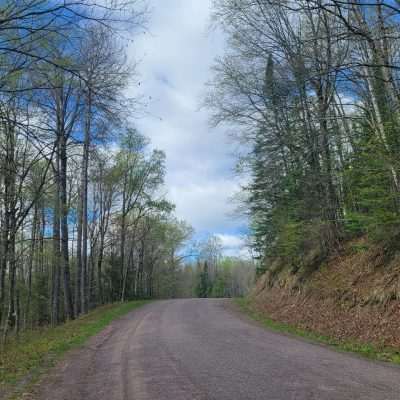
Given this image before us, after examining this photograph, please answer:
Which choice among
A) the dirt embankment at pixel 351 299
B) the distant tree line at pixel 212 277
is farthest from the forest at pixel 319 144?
the distant tree line at pixel 212 277

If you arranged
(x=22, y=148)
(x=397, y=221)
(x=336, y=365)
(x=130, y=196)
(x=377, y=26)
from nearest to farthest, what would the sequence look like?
1. (x=336, y=365)
2. (x=377, y=26)
3. (x=397, y=221)
4. (x=22, y=148)
5. (x=130, y=196)

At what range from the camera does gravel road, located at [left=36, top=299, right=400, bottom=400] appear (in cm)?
538

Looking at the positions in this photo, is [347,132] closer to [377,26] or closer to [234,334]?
[377,26]

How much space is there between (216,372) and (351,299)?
687 centimetres

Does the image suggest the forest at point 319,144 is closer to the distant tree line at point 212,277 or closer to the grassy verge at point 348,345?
the grassy verge at point 348,345

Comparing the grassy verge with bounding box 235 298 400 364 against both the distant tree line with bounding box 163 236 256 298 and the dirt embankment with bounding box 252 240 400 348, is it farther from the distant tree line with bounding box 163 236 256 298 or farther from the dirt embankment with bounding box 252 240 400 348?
the distant tree line with bounding box 163 236 256 298

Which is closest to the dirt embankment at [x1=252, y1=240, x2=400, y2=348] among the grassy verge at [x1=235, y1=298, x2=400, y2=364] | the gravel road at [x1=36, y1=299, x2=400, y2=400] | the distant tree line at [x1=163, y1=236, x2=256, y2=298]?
the grassy verge at [x1=235, y1=298, x2=400, y2=364]

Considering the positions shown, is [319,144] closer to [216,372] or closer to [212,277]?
[216,372]

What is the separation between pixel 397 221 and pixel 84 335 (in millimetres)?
9709

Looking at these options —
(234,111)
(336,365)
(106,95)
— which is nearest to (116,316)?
(234,111)

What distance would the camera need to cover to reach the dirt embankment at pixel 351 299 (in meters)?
9.89

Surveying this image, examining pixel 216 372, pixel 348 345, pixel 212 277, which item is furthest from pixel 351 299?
pixel 212 277

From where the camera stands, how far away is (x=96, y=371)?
7156 millimetres

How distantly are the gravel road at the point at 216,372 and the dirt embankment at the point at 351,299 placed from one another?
5.15 ft
